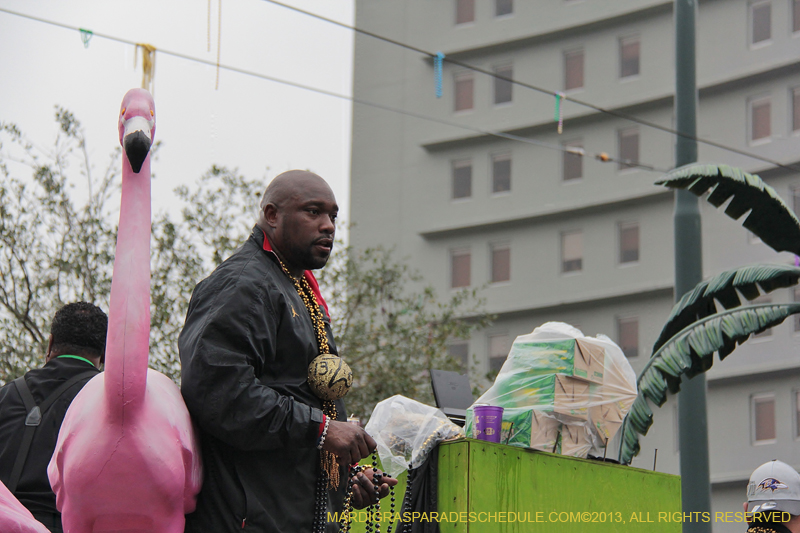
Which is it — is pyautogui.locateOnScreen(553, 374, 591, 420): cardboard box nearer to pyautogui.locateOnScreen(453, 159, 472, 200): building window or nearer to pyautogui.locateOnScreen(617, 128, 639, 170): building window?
pyautogui.locateOnScreen(617, 128, 639, 170): building window

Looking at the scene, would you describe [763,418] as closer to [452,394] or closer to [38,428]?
[452,394]

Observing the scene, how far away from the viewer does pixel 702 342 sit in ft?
22.5

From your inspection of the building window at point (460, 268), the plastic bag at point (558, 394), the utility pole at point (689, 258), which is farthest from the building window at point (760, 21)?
the plastic bag at point (558, 394)

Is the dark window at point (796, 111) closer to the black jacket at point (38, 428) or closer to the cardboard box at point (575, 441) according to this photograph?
the cardboard box at point (575, 441)

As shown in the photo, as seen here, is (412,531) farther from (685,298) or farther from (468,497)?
(685,298)

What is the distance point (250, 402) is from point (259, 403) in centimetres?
3

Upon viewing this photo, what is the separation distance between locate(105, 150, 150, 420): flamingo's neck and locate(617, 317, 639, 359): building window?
3378 cm

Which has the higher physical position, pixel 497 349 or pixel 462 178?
pixel 462 178

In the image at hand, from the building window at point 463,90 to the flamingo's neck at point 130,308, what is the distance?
38357 millimetres

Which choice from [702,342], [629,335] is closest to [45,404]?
[702,342]

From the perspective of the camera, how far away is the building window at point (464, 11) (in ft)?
136

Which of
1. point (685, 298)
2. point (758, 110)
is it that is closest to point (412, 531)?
point (685, 298)

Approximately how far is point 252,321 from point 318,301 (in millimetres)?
636

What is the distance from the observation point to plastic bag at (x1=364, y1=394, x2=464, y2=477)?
549cm
